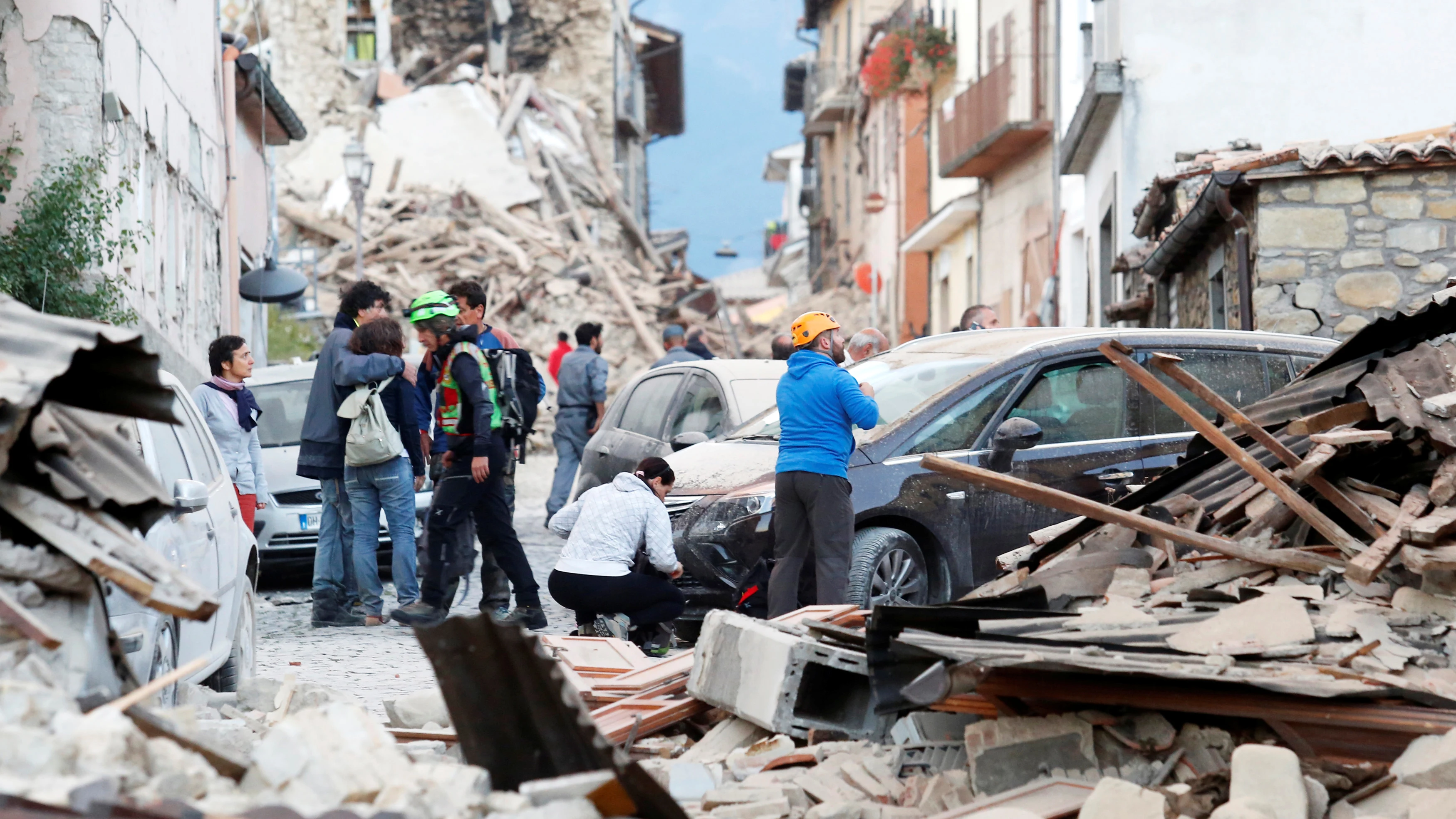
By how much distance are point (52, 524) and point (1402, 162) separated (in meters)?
9.75

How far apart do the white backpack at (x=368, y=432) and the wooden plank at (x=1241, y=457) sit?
14.7 feet

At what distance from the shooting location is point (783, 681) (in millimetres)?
5035

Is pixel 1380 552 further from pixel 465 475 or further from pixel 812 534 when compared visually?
pixel 465 475

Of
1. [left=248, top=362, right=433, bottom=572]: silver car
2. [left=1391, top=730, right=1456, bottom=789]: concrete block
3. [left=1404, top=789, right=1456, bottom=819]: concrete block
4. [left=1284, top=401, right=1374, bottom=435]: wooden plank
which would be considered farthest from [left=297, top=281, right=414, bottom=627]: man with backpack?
[left=1404, top=789, right=1456, bottom=819]: concrete block

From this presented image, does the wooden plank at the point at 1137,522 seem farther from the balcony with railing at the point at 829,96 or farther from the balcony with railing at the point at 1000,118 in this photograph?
the balcony with railing at the point at 829,96

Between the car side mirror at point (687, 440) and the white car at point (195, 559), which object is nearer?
the white car at point (195, 559)

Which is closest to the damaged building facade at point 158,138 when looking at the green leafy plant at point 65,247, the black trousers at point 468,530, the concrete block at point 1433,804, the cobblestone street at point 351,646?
the green leafy plant at point 65,247

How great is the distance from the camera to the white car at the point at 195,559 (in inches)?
196

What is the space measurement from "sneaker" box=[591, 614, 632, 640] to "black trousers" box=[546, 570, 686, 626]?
13cm

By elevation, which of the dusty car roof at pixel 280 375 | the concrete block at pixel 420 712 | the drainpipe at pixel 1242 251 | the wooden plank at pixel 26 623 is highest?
the drainpipe at pixel 1242 251

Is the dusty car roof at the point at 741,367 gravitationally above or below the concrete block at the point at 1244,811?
above

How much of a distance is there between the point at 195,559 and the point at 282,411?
20.2ft

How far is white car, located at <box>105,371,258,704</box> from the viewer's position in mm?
4969

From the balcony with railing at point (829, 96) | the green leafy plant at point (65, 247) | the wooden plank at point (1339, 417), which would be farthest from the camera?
the balcony with railing at point (829, 96)
